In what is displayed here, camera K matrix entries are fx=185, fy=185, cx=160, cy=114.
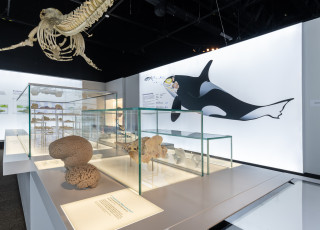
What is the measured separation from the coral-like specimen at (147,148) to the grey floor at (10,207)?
182 cm

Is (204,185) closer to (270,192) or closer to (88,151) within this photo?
(270,192)

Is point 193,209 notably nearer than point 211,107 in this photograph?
Yes

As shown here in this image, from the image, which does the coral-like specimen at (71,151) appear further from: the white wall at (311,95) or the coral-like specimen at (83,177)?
the white wall at (311,95)

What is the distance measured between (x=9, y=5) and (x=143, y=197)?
4.31m

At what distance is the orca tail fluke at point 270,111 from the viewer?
285 cm

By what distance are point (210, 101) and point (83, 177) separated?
3.39m

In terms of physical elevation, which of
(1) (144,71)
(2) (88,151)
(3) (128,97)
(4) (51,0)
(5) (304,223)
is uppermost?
(4) (51,0)

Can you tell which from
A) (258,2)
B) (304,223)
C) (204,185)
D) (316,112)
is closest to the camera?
(304,223)

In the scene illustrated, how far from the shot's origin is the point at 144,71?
5.60 meters

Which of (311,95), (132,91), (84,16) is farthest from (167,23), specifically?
(311,95)

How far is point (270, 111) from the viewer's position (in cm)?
298

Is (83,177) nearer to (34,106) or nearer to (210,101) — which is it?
(34,106)

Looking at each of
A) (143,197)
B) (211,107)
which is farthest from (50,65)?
(143,197)

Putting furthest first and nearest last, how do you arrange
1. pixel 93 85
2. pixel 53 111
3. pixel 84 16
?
pixel 93 85
pixel 84 16
pixel 53 111
